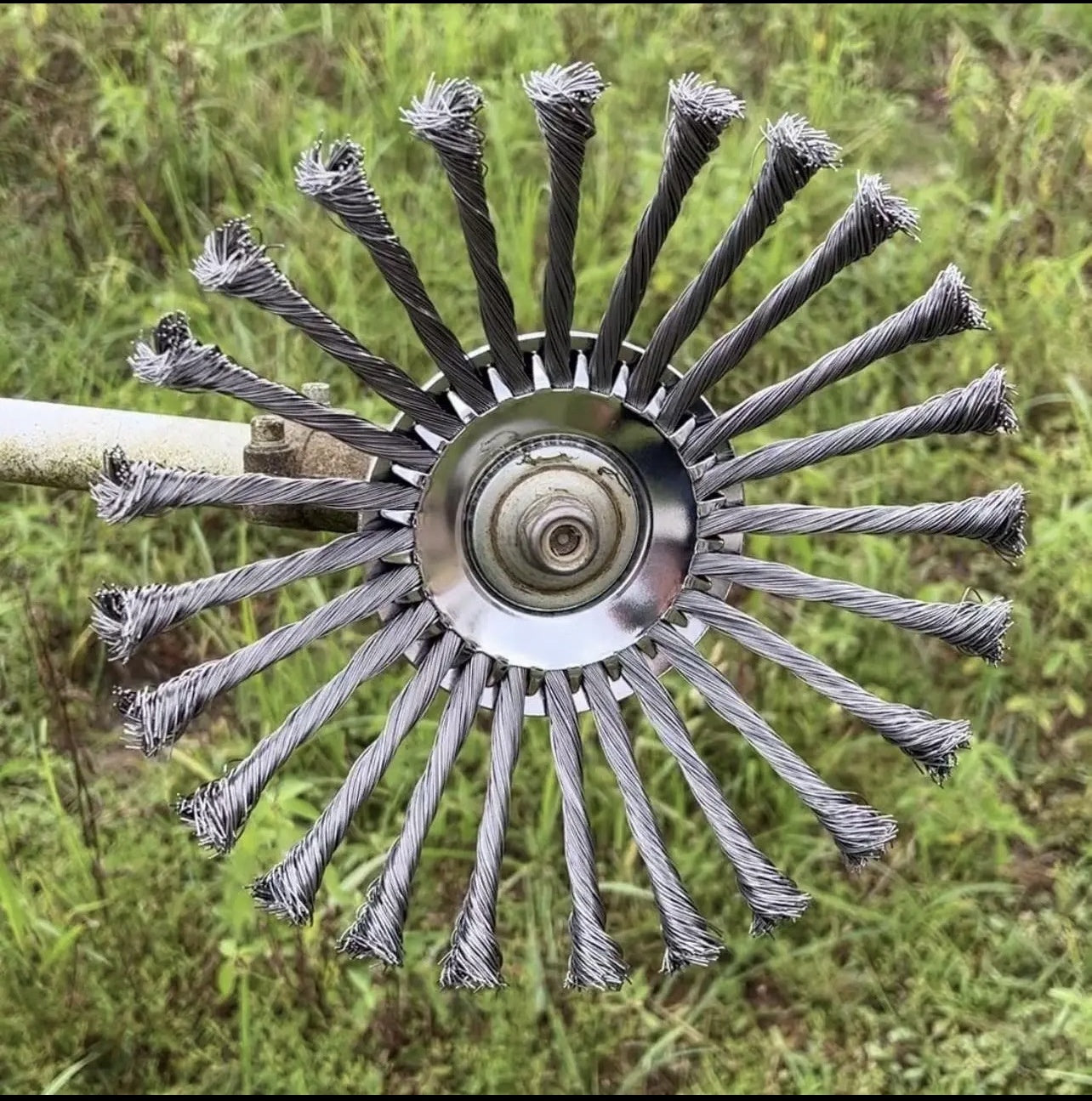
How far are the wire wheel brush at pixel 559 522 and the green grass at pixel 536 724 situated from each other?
829 millimetres

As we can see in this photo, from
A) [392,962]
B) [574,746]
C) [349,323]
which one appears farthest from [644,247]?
[349,323]

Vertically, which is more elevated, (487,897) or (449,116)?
(449,116)

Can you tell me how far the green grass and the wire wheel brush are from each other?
83 centimetres

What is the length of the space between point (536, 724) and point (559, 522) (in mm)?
1064

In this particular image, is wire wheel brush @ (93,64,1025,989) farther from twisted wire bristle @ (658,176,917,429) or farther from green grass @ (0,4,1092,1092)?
green grass @ (0,4,1092,1092)

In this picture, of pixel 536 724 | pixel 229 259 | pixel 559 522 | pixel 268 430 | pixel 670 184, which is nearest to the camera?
pixel 229 259

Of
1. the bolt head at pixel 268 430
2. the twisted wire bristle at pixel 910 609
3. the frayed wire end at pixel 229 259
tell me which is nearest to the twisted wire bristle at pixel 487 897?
the twisted wire bristle at pixel 910 609

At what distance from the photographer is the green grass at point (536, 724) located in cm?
207

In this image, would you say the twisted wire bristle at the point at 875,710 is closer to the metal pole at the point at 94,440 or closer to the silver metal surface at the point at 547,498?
the silver metal surface at the point at 547,498

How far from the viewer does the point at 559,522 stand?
112 centimetres

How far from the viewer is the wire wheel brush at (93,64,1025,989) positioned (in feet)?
3.18

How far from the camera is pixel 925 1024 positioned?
A: 2162mm

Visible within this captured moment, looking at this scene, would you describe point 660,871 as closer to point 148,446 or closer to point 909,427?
point 909,427

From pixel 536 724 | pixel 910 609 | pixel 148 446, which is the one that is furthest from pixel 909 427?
pixel 536 724
